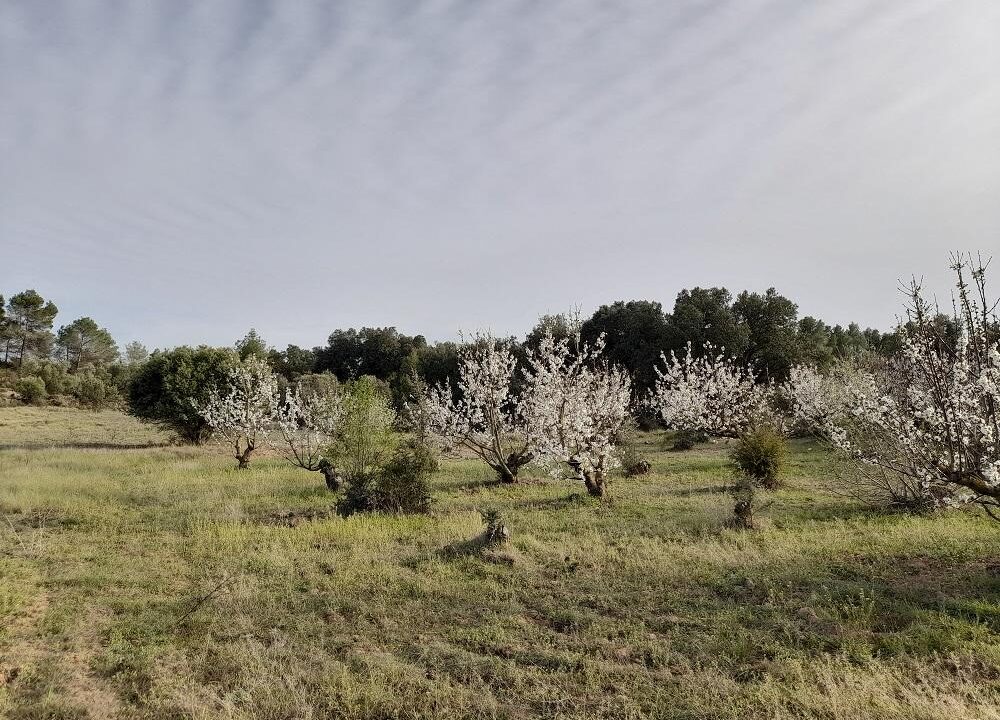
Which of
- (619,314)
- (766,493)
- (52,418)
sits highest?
(619,314)

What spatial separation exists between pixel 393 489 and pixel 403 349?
57720mm

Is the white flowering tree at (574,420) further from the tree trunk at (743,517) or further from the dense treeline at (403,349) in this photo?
the dense treeline at (403,349)

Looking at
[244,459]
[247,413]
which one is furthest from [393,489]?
[244,459]

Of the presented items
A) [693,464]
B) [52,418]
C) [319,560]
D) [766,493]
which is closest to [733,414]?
[693,464]

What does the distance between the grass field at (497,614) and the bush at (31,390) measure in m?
56.1

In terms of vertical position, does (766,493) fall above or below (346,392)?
below

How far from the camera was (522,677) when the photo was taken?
21.2ft

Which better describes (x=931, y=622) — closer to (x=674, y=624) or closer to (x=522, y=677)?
(x=674, y=624)

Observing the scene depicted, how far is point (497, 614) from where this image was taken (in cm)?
848

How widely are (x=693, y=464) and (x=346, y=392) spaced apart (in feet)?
52.8

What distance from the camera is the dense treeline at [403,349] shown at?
35.2 meters

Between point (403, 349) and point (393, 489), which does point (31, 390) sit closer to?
point (403, 349)

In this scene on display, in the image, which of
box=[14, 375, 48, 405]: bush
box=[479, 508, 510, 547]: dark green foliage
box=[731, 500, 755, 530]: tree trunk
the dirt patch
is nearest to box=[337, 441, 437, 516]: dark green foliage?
the dirt patch

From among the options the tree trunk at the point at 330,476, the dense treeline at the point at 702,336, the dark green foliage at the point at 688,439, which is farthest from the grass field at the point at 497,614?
the dense treeline at the point at 702,336
